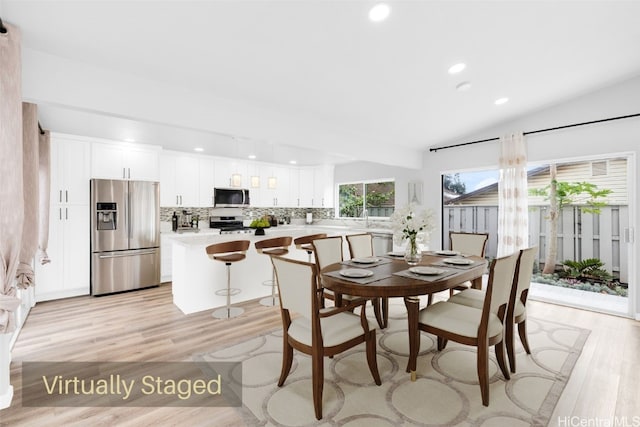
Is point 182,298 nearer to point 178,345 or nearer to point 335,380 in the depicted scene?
point 178,345

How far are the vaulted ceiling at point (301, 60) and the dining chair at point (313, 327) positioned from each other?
1694mm

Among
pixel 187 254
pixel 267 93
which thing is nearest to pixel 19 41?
pixel 267 93

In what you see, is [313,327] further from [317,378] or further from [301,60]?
[301,60]

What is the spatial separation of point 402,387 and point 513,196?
11.4 ft

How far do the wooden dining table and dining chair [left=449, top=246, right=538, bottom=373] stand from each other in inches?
9.6

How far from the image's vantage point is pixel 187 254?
3.71 metres

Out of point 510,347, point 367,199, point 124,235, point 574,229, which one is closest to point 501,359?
point 510,347

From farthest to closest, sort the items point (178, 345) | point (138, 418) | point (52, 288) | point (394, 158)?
1. point (394, 158)
2. point (52, 288)
3. point (178, 345)
4. point (138, 418)

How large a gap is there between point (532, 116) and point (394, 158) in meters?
1.98

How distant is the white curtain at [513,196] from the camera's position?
4.32m

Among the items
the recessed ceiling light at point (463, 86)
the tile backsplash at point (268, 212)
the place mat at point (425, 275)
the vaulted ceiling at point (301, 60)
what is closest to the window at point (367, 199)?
the tile backsplash at point (268, 212)

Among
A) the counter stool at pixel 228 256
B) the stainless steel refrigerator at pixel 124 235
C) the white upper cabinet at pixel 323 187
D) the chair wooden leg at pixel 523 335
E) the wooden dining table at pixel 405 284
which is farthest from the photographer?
the white upper cabinet at pixel 323 187

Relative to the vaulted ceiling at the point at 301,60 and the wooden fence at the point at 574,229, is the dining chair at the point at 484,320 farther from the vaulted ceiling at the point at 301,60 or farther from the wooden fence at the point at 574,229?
the wooden fence at the point at 574,229

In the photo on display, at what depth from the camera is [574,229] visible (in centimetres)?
470
